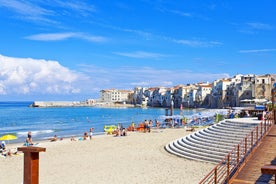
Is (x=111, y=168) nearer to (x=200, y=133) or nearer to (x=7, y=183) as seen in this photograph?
(x=7, y=183)

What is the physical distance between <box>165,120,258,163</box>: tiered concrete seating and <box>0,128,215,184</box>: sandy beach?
0.56 m

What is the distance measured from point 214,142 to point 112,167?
5.29 meters

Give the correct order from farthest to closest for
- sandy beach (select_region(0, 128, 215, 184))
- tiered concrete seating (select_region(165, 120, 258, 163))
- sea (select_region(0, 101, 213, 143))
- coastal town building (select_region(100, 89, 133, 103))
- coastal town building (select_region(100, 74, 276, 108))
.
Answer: coastal town building (select_region(100, 89, 133, 103)) < coastal town building (select_region(100, 74, 276, 108)) < sea (select_region(0, 101, 213, 143)) < tiered concrete seating (select_region(165, 120, 258, 163)) < sandy beach (select_region(0, 128, 215, 184))

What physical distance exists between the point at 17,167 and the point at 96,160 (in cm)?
401

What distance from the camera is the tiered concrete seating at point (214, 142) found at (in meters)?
15.2

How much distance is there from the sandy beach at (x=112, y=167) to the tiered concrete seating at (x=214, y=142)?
56 cm

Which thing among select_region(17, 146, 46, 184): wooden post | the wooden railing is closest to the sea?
the wooden railing

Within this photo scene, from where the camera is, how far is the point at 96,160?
17.2 metres

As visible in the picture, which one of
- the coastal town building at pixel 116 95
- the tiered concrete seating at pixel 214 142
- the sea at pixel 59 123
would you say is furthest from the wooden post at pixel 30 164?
the coastal town building at pixel 116 95

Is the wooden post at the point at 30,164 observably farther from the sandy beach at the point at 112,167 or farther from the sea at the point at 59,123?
the sea at the point at 59,123

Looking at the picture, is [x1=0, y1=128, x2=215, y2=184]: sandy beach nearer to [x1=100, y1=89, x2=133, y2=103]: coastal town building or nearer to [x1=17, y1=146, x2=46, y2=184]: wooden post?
[x1=17, y1=146, x2=46, y2=184]: wooden post

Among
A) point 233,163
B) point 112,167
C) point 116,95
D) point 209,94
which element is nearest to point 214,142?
point 233,163

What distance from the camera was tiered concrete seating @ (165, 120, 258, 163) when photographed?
15.2 m

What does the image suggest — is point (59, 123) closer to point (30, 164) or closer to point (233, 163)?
point (233, 163)
